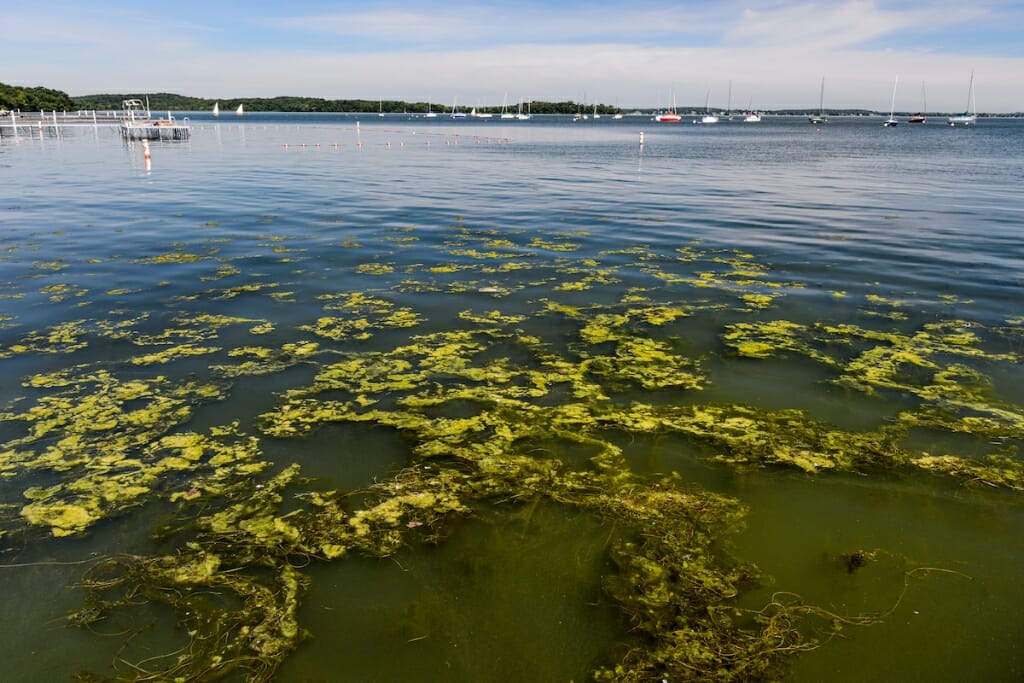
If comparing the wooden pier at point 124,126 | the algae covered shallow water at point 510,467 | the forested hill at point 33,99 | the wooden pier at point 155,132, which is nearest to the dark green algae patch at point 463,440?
the algae covered shallow water at point 510,467

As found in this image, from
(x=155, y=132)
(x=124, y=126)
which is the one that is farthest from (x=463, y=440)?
(x=155, y=132)

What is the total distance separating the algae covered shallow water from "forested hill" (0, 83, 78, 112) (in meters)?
101

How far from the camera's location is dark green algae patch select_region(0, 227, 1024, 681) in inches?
159

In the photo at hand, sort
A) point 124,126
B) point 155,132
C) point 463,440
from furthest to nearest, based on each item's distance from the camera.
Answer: point 155,132, point 124,126, point 463,440

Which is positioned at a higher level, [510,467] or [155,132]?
[155,132]

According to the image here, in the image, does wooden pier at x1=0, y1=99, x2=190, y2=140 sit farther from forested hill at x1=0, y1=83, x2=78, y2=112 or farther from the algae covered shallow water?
the algae covered shallow water

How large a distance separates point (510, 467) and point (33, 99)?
4999 inches

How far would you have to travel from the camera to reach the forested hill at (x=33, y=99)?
87438 millimetres

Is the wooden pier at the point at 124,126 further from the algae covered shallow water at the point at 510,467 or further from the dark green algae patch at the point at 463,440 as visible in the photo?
the dark green algae patch at the point at 463,440

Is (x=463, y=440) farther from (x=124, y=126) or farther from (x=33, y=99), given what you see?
(x=33, y=99)

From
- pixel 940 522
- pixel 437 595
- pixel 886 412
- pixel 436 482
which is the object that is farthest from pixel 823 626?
pixel 886 412

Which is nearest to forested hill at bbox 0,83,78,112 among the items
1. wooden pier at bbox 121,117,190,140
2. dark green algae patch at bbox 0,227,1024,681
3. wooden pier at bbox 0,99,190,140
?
wooden pier at bbox 0,99,190,140

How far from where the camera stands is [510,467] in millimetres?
5754

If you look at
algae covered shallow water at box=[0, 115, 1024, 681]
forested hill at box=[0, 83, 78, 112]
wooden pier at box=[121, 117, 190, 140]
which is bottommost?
algae covered shallow water at box=[0, 115, 1024, 681]
